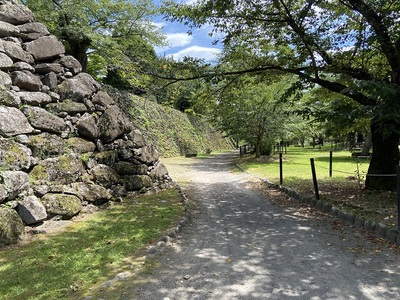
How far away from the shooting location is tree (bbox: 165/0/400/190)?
641 centimetres

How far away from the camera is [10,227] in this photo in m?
4.83

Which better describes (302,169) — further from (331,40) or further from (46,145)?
(46,145)

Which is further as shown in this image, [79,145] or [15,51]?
[79,145]

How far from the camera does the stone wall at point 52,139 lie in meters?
5.52

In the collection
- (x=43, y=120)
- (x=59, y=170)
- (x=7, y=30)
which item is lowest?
(x=59, y=170)

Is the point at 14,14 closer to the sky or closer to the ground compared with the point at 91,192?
closer to the sky

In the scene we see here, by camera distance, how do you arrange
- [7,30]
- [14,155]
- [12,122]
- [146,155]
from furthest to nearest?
[146,155]
[7,30]
[12,122]
[14,155]

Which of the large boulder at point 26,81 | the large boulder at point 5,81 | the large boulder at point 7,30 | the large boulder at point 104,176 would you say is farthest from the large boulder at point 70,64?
the large boulder at point 104,176

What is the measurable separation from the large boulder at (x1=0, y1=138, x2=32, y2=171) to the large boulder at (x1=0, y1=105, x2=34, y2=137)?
0.23 m

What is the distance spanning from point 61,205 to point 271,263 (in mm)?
4328

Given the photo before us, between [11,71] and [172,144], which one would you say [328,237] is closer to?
[11,71]

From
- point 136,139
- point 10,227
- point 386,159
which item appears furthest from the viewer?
point 136,139

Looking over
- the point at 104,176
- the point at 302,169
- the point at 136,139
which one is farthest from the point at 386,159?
the point at 104,176

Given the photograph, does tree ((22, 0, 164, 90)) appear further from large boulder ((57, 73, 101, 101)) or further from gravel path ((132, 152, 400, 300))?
gravel path ((132, 152, 400, 300))
